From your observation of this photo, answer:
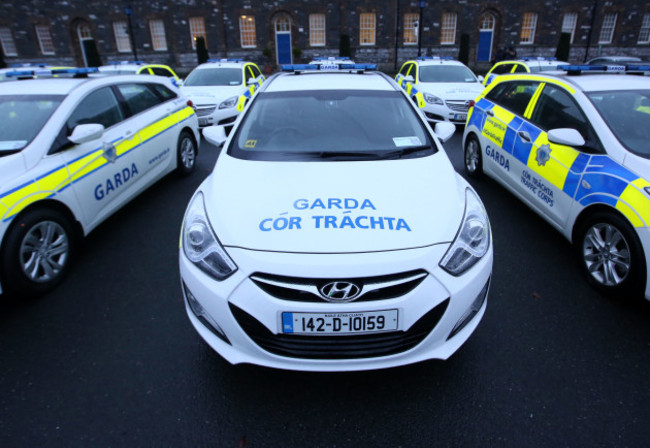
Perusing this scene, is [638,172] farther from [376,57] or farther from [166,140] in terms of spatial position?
[376,57]

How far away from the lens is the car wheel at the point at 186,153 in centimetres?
602

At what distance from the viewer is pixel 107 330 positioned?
117 inches

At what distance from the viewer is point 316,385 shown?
8.04 feet

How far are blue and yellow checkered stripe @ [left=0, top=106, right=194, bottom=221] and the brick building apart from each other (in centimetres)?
2475

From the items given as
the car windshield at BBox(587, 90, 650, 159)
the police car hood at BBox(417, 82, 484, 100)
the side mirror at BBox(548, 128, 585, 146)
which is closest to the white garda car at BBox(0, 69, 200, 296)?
the side mirror at BBox(548, 128, 585, 146)

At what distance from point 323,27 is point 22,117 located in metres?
26.3

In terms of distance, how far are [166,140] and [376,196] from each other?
12.9 ft

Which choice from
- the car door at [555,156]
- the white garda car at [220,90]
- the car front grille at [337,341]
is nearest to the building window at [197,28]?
the white garda car at [220,90]

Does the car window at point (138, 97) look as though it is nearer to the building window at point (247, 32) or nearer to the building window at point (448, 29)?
the building window at point (247, 32)

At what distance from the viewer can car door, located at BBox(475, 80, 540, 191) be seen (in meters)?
4.55

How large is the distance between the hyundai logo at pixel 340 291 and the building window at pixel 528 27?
31.1 m

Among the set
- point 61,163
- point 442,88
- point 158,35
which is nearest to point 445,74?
point 442,88

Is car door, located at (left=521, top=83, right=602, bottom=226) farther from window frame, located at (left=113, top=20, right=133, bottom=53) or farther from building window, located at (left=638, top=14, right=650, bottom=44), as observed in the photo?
building window, located at (left=638, top=14, right=650, bottom=44)

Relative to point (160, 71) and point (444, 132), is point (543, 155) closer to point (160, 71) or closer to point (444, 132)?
point (444, 132)
